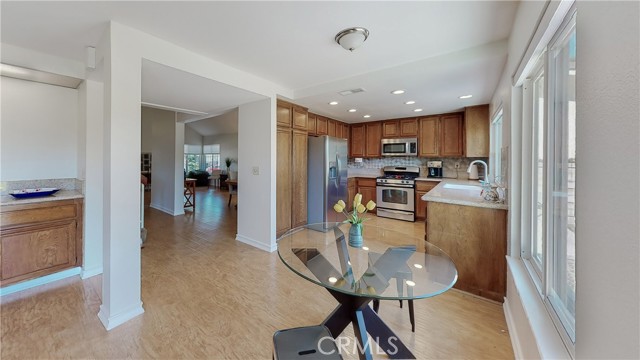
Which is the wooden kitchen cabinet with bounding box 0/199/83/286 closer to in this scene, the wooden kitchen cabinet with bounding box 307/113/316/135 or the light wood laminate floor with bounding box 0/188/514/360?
the light wood laminate floor with bounding box 0/188/514/360

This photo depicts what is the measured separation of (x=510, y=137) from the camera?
5.92 ft

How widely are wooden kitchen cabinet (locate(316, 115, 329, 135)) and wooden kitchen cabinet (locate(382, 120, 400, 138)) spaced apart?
133 centimetres

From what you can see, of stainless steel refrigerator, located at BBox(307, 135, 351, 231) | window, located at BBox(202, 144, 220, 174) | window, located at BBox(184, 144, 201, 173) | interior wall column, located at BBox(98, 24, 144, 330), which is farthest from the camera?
window, located at BBox(184, 144, 201, 173)

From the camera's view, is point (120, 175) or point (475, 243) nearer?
point (120, 175)

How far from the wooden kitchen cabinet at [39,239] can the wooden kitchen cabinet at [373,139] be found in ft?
15.9

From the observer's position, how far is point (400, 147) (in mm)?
5047

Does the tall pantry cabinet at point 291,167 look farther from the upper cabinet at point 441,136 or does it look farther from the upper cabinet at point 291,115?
the upper cabinet at point 441,136

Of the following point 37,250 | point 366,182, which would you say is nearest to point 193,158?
point 366,182

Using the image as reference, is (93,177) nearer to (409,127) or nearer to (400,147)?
(400,147)

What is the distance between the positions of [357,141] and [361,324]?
4.67 meters

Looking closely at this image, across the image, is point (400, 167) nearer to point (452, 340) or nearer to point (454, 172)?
point (454, 172)

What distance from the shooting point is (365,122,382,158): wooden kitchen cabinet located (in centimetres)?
A: 539

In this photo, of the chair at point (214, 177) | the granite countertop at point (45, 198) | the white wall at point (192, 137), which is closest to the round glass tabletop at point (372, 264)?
the granite countertop at point (45, 198)

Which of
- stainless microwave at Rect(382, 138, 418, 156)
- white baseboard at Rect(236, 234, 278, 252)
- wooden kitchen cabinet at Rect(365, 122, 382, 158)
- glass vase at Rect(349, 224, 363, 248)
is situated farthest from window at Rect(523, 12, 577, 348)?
wooden kitchen cabinet at Rect(365, 122, 382, 158)
